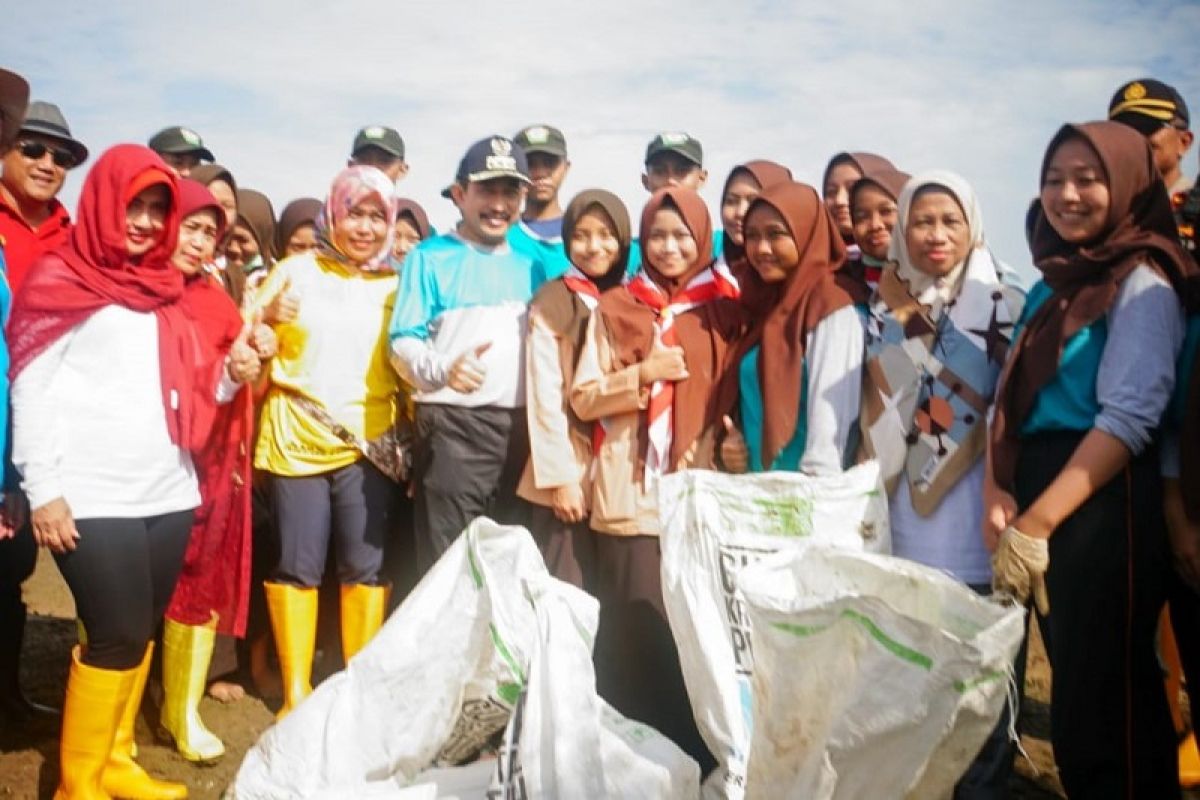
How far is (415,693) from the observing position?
8.21 ft

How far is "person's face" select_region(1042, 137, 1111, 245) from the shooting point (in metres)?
2.30

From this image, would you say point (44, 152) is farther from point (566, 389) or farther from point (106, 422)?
point (566, 389)

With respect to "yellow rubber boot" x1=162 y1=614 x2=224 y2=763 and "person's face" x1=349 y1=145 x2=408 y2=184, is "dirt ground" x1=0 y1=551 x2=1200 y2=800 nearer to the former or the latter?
"yellow rubber boot" x1=162 y1=614 x2=224 y2=763

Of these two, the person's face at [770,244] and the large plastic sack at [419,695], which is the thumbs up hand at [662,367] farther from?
the large plastic sack at [419,695]

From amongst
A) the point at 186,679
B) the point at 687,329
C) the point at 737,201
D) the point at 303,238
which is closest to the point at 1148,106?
the point at 737,201

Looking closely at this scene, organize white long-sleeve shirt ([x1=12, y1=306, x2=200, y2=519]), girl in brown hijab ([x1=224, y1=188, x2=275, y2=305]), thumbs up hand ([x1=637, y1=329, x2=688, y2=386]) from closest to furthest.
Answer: white long-sleeve shirt ([x1=12, y1=306, x2=200, y2=519]), thumbs up hand ([x1=637, y1=329, x2=688, y2=386]), girl in brown hijab ([x1=224, y1=188, x2=275, y2=305])

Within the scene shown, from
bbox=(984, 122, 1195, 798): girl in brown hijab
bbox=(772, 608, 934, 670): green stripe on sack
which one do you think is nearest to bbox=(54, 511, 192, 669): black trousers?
bbox=(772, 608, 934, 670): green stripe on sack

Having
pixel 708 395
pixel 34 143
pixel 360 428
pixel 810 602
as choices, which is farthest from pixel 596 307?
pixel 34 143

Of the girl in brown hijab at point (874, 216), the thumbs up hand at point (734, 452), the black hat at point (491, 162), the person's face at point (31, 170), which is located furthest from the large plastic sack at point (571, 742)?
the person's face at point (31, 170)

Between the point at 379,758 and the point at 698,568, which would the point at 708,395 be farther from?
the point at 379,758

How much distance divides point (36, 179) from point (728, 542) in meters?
3.04

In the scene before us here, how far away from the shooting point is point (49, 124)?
3566 mm

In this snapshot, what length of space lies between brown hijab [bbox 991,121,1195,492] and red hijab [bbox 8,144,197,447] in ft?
7.90

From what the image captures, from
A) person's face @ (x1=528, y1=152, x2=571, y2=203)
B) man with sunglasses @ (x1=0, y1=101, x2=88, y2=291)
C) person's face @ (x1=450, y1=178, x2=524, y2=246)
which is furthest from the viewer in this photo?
person's face @ (x1=528, y1=152, x2=571, y2=203)
